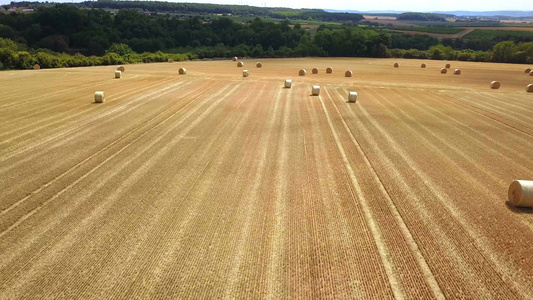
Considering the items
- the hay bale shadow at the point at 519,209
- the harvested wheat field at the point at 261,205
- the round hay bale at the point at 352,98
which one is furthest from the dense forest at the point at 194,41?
the hay bale shadow at the point at 519,209

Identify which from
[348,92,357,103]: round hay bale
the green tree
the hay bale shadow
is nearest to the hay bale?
[348,92,357,103]: round hay bale

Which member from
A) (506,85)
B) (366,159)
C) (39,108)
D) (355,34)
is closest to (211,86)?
(39,108)

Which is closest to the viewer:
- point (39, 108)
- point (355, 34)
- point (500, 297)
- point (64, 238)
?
point (500, 297)

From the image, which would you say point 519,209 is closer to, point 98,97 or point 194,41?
point 98,97

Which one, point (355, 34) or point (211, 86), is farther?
point (355, 34)

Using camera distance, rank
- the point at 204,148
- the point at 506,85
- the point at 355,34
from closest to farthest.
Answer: the point at 204,148, the point at 506,85, the point at 355,34

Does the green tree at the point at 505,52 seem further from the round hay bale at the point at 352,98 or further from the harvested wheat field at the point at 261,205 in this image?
the round hay bale at the point at 352,98

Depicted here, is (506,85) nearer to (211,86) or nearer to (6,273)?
(211,86)
